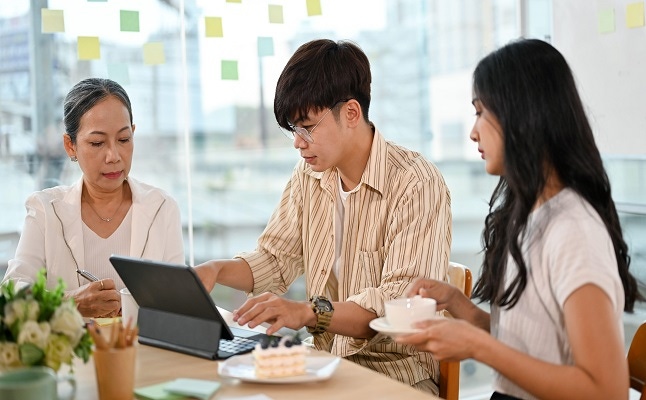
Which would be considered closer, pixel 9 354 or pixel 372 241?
pixel 9 354

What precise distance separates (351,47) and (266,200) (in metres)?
1.39

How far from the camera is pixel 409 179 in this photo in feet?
7.68

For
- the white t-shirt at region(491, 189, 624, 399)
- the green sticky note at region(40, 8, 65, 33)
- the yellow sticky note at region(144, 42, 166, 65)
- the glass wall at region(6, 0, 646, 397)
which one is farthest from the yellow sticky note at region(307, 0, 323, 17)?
the white t-shirt at region(491, 189, 624, 399)

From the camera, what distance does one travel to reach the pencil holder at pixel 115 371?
154 centimetres

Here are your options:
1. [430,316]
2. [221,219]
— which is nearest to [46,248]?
[221,219]

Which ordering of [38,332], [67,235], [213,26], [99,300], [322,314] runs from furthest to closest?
[213,26], [67,235], [99,300], [322,314], [38,332]

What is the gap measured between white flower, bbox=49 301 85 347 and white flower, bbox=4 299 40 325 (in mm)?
35

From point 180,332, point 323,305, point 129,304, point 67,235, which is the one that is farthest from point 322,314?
point 67,235

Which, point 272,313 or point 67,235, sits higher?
point 67,235

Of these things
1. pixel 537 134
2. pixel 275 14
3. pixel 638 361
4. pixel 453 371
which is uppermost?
pixel 275 14

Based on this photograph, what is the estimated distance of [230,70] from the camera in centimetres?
342

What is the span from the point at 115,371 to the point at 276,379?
0.31 metres

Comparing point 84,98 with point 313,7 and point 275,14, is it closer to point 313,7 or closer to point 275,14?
point 275,14

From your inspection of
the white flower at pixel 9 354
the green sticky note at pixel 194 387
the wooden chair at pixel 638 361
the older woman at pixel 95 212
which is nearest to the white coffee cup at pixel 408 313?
the green sticky note at pixel 194 387
